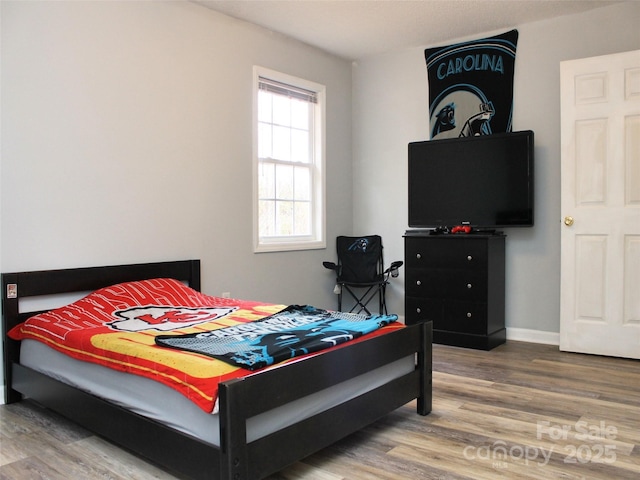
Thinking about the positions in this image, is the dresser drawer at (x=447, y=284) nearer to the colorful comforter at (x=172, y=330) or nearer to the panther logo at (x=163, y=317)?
the colorful comforter at (x=172, y=330)

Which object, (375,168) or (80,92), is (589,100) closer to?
(375,168)

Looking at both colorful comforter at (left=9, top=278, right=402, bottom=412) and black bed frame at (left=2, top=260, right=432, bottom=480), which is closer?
black bed frame at (left=2, top=260, right=432, bottom=480)

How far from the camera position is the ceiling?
4125mm

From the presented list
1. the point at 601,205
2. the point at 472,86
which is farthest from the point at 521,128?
the point at 601,205

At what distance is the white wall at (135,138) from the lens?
317 cm

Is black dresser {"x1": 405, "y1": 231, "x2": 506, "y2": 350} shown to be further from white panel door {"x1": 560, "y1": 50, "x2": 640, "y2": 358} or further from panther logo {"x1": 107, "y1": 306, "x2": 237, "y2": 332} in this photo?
panther logo {"x1": 107, "y1": 306, "x2": 237, "y2": 332}

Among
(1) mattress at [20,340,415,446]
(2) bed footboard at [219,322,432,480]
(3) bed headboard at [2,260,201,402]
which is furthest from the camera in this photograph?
(3) bed headboard at [2,260,201,402]

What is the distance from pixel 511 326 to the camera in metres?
4.69

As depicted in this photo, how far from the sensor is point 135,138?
372 centimetres

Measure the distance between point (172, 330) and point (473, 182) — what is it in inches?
115

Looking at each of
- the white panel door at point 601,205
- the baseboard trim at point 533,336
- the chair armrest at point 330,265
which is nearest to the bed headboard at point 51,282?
the chair armrest at point 330,265

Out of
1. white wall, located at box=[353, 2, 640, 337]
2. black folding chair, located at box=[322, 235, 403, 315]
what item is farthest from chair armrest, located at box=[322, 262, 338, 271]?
white wall, located at box=[353, 2, 640, 337]

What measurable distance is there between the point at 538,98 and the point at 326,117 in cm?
191

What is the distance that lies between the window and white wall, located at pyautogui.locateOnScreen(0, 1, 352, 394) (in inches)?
5.5
